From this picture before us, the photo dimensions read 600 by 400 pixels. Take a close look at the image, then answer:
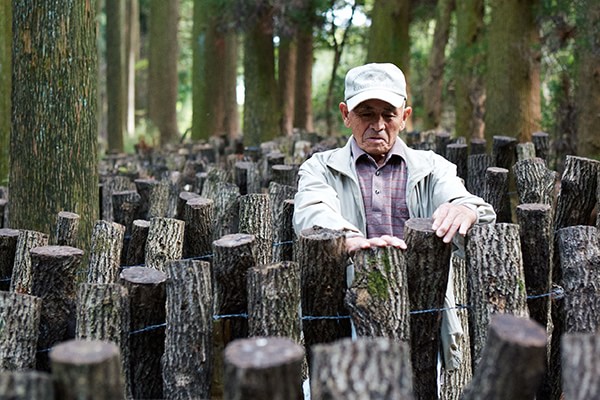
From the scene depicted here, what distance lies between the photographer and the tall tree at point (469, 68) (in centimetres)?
1237

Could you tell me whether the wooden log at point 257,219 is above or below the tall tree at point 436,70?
below

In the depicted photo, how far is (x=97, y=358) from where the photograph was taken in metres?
2.38

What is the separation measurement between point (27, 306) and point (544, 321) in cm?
239

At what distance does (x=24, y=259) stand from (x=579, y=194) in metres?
3.27

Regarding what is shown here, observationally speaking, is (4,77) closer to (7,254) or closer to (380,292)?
(7,254)

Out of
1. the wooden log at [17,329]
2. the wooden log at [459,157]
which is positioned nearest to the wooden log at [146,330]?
the wooden log at [17,329]

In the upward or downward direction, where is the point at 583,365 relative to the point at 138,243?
downward

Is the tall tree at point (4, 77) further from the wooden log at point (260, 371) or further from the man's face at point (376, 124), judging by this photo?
the wooden log at point (260, 371)

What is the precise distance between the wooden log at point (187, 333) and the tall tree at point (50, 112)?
2331mm

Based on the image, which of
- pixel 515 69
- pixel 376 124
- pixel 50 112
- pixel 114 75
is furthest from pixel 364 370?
pixel 114 75

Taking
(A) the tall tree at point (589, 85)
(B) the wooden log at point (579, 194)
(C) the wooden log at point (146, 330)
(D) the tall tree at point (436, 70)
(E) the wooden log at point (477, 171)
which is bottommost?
(C) the wooden log at point (146, 330)

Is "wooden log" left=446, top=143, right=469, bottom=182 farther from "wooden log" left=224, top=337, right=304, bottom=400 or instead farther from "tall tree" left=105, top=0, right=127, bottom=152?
"tall tree" left=105, top=0, right=127, bottom=152

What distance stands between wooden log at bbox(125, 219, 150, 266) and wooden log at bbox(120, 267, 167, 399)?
3.74 feet

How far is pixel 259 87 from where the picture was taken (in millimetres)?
14055
